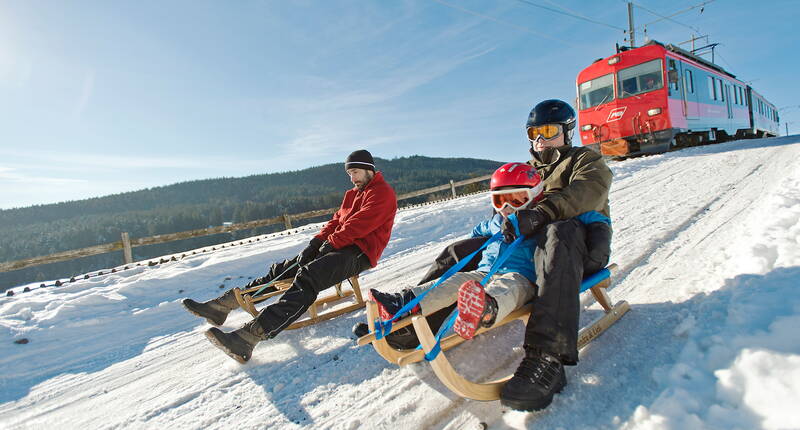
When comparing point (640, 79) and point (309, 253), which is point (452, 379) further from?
point (640, 79)

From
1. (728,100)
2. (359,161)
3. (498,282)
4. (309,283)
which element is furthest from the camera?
(728,100)

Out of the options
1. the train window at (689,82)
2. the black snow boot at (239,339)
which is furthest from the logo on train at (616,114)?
the black snow boot at (239,339)

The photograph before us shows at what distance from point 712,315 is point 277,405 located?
2.39m

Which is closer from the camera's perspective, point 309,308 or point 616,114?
point 309,308

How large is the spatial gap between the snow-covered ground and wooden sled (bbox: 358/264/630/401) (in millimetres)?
80

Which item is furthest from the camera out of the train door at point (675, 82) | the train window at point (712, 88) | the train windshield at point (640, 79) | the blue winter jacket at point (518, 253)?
the train window at point (712, 88)

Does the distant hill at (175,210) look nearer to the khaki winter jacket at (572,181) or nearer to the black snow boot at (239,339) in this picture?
the khaki winter jacket at (572,181)

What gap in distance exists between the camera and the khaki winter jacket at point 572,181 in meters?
2.23

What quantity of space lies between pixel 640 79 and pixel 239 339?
504 inches

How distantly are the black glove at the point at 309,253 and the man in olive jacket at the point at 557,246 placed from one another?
2089mm

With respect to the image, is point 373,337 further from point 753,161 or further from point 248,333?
point 753,161

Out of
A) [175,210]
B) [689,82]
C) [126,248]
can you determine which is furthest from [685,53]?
[175,210]

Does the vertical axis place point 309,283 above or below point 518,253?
below

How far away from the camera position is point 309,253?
3.70 meters
